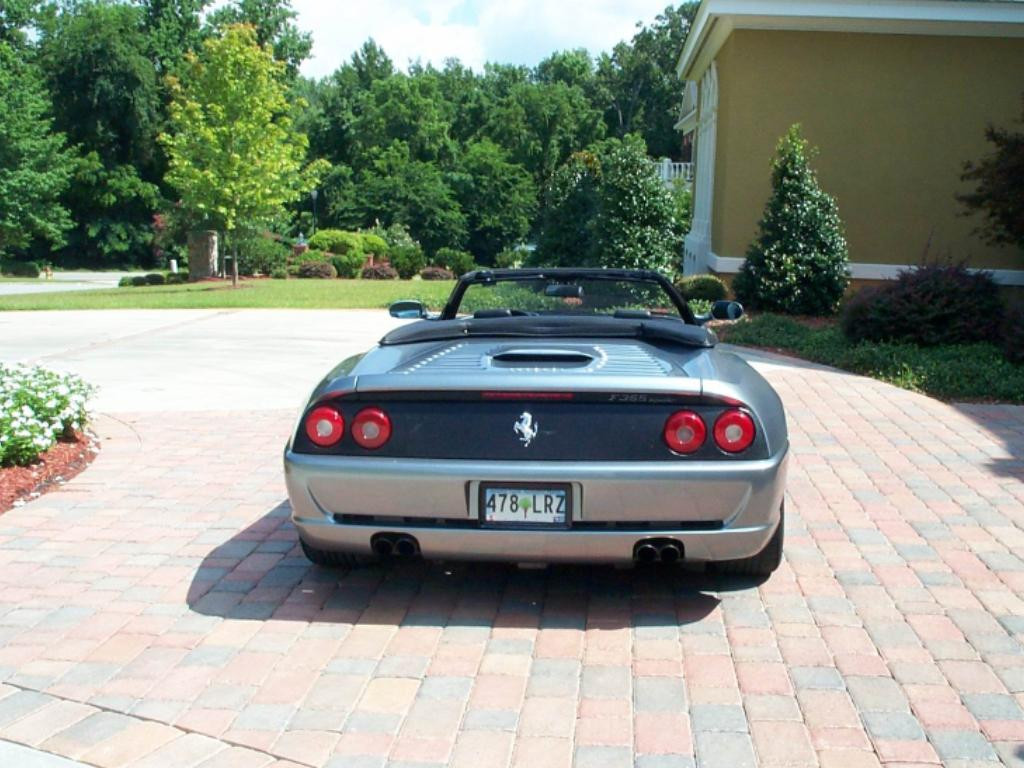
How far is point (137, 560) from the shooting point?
17.4ft

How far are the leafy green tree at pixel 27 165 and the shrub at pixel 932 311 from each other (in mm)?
41268

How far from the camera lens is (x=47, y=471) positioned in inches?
271

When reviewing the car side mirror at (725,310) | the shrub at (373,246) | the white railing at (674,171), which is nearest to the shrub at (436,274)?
the shrub at (373,246)

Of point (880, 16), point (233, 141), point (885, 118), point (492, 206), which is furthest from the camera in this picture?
point (492, 206)

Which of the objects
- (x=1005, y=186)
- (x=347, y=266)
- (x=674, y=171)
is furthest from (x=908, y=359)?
(x=347, y=266)

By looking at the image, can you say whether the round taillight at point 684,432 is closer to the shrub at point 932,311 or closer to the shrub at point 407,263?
the shrub at point 932,311

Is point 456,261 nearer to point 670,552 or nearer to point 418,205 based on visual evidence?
point 418,205

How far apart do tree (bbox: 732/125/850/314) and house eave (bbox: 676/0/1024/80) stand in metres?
1.80

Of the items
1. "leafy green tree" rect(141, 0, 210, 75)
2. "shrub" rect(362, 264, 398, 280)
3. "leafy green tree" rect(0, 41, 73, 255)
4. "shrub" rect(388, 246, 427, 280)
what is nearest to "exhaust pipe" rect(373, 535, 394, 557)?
"shrub" rect(362, 264, 398, 280)

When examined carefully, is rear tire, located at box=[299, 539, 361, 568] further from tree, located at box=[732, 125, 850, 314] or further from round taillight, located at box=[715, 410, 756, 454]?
tree, located at box=[732, 125, 850, 314]

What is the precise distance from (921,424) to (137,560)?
19.8ft

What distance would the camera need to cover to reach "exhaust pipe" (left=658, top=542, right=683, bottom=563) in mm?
4332

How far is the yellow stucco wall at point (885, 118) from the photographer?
16.0 metres

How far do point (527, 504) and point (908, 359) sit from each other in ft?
25.8
